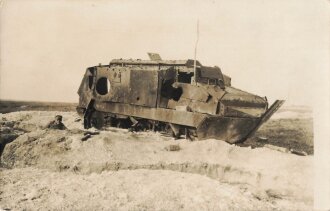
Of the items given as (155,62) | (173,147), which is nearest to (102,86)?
(155,62)

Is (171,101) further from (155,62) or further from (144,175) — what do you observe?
(144,175)

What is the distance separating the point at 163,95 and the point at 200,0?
13.2 feet

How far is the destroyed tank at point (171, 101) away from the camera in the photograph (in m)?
9.14

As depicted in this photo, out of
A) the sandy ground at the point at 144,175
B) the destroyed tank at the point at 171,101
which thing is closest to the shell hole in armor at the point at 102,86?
the destroyed tank at the point at 171,101

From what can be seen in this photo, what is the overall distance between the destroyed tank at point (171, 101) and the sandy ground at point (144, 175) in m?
0.79

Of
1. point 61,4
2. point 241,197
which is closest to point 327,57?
Answer: point 241,197

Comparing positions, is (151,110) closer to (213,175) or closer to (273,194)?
(213,175)

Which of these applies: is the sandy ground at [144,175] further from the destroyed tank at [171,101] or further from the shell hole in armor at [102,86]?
the shell hole in armor at [102,86]

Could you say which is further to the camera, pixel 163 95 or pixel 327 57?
pixel 163 95

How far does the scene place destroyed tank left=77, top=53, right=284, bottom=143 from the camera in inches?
360

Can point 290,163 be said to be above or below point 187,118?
Result: below

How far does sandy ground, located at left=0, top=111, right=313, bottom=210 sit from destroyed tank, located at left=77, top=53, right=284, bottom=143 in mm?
789

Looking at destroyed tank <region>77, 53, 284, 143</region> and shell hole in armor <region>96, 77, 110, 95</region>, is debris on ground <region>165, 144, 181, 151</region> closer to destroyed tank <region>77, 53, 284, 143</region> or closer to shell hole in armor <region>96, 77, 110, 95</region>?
destroyed tank <region>77, 53, 284, 143</region>

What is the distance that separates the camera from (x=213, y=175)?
746cm
